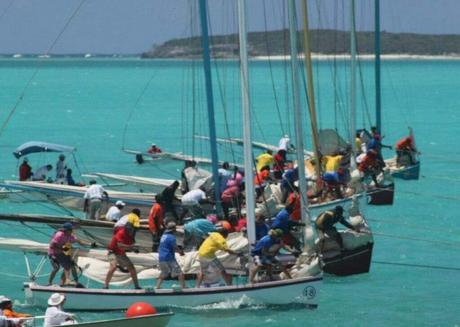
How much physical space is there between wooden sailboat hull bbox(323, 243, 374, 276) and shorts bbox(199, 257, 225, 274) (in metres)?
4.60

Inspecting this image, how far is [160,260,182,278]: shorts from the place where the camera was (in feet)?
101

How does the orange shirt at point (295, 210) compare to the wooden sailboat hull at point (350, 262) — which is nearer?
the wooden sailboat hull at point (350, 262)

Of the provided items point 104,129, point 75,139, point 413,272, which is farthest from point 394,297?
point 104,129

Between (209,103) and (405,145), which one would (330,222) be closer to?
(209,103)

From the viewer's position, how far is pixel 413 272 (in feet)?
124

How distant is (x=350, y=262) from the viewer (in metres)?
35.3

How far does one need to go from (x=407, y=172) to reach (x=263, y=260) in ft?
92.8

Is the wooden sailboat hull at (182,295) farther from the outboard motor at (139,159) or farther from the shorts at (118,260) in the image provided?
the outboard motor at (139,159)

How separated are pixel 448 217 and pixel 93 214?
13.7 metres

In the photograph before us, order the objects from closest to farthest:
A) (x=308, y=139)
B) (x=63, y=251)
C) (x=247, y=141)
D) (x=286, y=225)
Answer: (x=247, y=141) < (x=63, y=251) < (x=286, y=225) < (x=308, y=139)

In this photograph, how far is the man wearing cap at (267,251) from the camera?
30812 millimetres

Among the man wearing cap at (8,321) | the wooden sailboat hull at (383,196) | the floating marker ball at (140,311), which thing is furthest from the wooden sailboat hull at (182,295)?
the wooden sailboat hull at (383,196)

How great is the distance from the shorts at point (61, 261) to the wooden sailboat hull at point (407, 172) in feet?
90.2

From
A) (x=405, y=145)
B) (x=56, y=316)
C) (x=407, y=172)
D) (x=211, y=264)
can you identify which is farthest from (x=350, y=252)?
(x=407, y=172)
